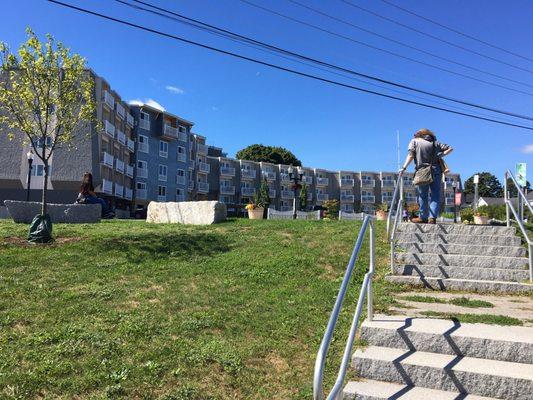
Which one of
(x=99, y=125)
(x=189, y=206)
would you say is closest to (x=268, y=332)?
(x=99, y=125)

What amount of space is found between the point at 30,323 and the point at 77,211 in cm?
A: 1167

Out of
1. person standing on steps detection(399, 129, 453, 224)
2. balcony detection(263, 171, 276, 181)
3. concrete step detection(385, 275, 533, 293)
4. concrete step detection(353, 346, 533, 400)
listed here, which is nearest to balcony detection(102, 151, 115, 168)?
balcony detection(263, 171, 276, 181)

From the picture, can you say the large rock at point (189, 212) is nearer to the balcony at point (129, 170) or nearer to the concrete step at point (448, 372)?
the concrete step at point (448, 372)

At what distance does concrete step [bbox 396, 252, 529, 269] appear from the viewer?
7.19 metres

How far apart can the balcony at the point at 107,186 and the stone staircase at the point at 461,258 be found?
136ft

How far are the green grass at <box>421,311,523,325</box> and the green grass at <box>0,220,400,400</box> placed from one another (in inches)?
32.8

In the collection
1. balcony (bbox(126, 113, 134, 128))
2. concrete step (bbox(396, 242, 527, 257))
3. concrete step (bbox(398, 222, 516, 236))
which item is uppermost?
balcony (bbox(126, 113, 134, 128))

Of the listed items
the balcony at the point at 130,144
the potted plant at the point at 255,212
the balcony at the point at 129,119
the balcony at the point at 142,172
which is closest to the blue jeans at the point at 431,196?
the potted plant at the point at 255,212

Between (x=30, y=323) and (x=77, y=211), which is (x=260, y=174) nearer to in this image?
(x=77, y=211)

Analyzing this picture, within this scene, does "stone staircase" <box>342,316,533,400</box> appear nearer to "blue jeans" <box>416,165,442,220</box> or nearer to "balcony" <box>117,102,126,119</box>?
"blue jeans" <box>416,165,442,220</box>

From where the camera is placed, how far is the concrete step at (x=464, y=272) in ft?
22.5

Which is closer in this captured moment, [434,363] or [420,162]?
[434,363]

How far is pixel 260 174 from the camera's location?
258ft

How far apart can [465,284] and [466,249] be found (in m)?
1.23
